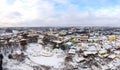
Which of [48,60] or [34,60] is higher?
[34,60]

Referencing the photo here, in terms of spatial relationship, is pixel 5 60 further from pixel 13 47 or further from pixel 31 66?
pixel 13 47

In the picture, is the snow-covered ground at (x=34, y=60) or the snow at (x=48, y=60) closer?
the snow-covered ground at (x=34, y=60)

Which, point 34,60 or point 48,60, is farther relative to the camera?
point 48,60

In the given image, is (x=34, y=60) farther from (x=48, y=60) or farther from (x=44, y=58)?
(x=48, y=60)

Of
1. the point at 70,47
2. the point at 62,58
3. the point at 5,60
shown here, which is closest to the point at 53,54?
the point at 62,58

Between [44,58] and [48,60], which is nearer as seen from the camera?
[48,60]

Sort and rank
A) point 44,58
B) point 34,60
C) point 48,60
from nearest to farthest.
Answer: point 34,60 → point 48,60 → point 44,58

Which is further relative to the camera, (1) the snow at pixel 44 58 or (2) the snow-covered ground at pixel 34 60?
(1) the snow at pixel 44 58

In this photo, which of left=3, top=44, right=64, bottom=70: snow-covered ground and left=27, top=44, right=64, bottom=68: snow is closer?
left=3, top=44, right=64, bottom=70: snow-covered ground

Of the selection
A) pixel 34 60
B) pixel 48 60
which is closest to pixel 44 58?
pixel 48 60

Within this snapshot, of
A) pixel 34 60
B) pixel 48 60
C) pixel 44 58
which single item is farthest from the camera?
pixel 44 58

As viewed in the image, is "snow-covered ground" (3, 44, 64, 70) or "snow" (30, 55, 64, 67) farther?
"snow" (30, 55, 64, 67)
